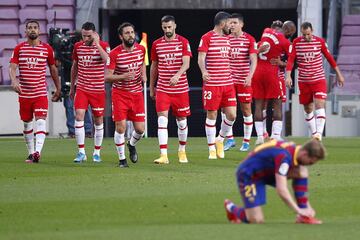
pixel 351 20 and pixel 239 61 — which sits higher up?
pixel 239 61

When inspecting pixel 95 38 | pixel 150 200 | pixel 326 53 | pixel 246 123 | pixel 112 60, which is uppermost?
pixel 95 38

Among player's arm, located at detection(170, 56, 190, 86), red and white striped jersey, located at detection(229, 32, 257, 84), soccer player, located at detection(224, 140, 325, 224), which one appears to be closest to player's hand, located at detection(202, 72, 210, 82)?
player's arm, located at detection(170, 56, 190, 86)

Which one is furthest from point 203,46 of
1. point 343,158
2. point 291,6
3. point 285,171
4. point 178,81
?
point 291,6

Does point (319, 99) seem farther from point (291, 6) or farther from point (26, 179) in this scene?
point (291, 6)

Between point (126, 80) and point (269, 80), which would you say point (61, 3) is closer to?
point (269, 80)

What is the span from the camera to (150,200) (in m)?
16.8

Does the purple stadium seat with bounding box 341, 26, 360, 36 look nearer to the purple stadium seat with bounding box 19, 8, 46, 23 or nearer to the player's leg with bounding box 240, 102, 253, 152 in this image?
the purple stadium seat with bounding box 19, 8, 46, 23

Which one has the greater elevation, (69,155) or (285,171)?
(285,171)

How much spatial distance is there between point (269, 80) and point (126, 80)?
484cm

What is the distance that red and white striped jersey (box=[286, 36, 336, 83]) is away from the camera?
2511cm

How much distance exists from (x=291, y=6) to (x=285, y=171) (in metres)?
25.2

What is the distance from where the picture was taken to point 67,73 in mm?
32594

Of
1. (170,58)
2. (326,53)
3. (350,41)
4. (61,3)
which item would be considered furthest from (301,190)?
(61,3)

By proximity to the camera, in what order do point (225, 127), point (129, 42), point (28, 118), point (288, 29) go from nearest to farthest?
point (129, 42)
point (28, 118)
point (225, 127)
point (288, 29)
